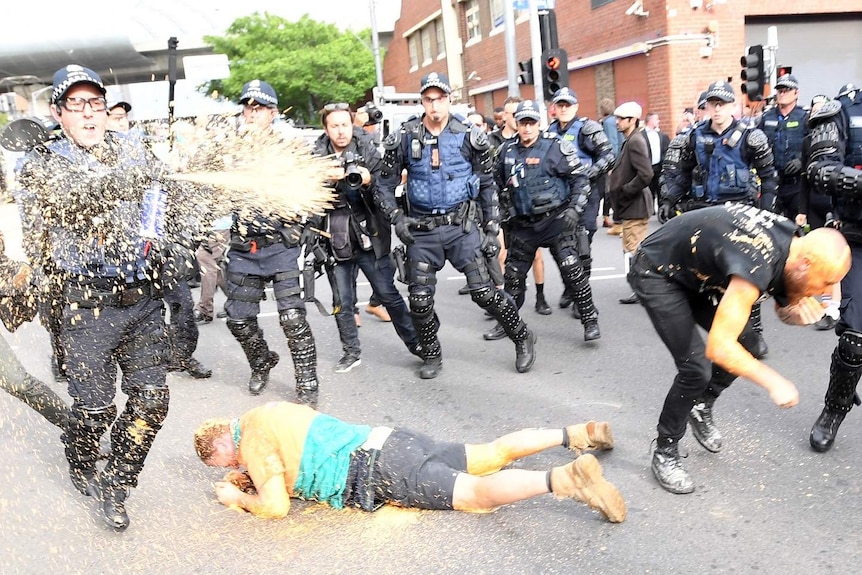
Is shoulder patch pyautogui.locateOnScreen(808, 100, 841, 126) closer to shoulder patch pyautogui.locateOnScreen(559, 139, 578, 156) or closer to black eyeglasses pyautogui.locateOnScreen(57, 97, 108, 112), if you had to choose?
shoulder patch pyautogui.locateOnScreen(559, 139, 578, 156)

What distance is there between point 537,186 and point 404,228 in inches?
48.2

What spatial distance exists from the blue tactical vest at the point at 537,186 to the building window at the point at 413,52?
102 ft

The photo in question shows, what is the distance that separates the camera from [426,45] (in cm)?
3341

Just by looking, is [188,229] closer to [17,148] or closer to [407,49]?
[17,148]

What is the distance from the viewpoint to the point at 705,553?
292 centimetres

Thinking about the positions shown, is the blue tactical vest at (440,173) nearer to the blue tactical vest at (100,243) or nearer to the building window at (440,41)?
the blue tactical vest at (100,243)

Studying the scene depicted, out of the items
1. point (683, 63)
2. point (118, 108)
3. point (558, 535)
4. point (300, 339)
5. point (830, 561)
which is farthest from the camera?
point (683, 63)

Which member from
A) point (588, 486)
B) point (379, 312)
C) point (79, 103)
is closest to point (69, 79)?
point (79, 103)

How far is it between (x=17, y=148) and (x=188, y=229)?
90cm

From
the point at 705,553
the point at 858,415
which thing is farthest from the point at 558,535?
the point at 858,415

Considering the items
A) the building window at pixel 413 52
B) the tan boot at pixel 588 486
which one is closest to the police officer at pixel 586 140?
the tan boot at pixel 588 486

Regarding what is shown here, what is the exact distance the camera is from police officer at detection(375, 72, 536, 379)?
504 cm

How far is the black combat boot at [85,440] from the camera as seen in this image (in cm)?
347

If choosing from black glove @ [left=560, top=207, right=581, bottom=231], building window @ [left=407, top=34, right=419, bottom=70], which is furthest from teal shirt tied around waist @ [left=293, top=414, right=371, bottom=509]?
building window @ [left=407, top=34, right=419, bottom=70]
